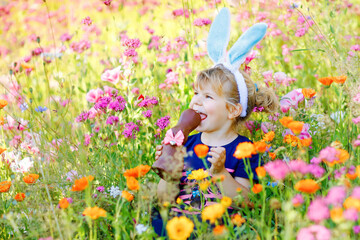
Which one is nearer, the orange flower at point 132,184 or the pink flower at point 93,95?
the orange flower at point 132,184

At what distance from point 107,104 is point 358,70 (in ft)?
4.27

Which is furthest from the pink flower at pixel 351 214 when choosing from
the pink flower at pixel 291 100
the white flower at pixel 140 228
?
the pink flower at pixel 291 100

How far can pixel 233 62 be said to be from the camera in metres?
2.15

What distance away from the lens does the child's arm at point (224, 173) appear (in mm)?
1748

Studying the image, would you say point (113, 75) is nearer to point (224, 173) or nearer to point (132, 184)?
point (224, 173)

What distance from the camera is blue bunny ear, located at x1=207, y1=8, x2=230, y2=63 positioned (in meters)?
2.16

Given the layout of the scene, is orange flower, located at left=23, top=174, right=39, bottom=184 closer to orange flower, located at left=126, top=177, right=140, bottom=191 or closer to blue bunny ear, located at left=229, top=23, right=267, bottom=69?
orange flower, located at left=126, top=177, right=140, bottom=191

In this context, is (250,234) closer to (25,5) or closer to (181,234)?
(181,234)

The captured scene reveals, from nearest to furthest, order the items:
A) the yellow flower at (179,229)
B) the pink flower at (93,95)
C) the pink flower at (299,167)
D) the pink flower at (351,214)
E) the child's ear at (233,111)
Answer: the pink flower at (351,214)
the yellow flower at (179,229)
the pink flower at (299,167)
the child's ear at (233,111)
the pink flower at (93,95)

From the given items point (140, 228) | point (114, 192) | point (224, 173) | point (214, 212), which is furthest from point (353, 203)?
point (114, 192)

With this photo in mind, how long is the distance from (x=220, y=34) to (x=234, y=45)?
0.13 meters

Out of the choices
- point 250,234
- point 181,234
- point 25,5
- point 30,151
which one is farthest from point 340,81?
point 25,5

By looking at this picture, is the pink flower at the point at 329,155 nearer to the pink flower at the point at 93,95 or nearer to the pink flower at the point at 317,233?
the pink flower at the point at 317,233

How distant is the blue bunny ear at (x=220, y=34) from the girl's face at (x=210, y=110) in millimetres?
242
